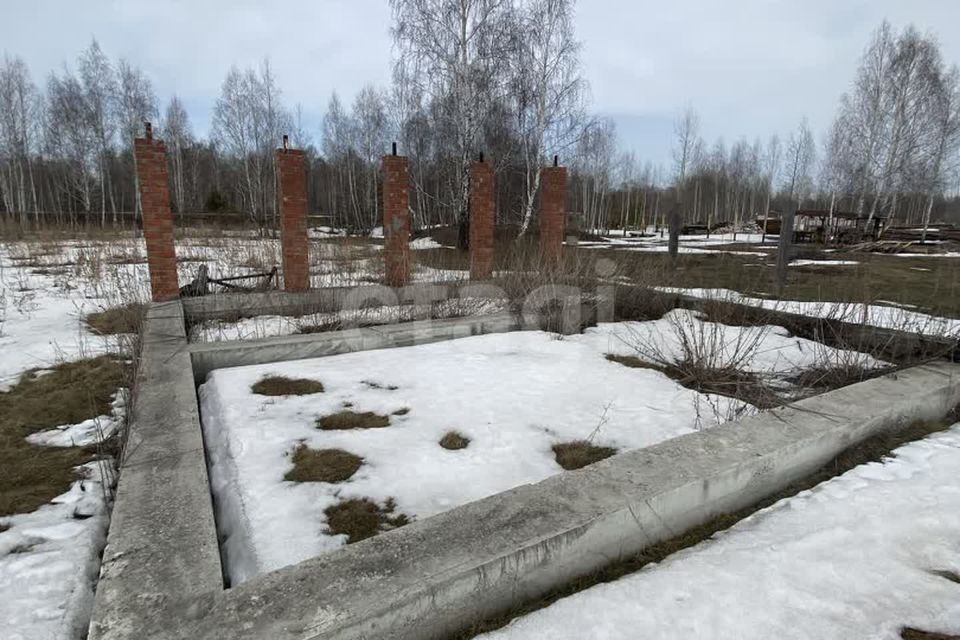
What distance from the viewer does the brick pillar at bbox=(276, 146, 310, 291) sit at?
7.15 metres

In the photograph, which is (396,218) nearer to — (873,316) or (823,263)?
(873,316)

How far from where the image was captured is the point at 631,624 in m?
1.55

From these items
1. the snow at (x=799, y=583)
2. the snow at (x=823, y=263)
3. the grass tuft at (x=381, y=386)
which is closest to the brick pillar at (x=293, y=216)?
the grass tuft at (x=381, y=386)

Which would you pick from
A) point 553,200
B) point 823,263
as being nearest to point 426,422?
point 553,200

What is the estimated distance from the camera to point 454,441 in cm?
287

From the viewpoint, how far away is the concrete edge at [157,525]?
4.68 ft

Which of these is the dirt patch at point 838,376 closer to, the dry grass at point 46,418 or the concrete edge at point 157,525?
the concrete edge at point 157,525

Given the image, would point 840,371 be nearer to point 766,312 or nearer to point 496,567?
point 766,312

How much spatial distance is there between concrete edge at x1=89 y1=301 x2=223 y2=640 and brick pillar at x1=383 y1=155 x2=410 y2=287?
16.6 feet

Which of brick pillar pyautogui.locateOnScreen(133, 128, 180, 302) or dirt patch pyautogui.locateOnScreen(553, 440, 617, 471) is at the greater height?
brick pillar pyautogui.locateOnScreen(133, 128, 180, 302)

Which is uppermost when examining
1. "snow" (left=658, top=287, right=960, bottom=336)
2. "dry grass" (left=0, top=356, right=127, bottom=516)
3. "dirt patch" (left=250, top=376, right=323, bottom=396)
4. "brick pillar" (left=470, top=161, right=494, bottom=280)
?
"brick pillar" (left=470, top=161, right=494, bottom=280)

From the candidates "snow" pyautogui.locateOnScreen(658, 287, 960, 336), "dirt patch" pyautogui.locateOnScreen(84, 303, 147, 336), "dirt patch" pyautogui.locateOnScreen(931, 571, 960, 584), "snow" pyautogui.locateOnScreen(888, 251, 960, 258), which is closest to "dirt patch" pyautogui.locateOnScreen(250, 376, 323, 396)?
"dirt patch" pyautogui.locateOnScreen(84, 303, 147, 336)

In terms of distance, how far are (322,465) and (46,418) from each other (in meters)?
2.18

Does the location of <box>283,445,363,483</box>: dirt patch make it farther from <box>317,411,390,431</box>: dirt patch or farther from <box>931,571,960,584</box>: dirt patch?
<box>931,571,960,584</box>: dirt patch
